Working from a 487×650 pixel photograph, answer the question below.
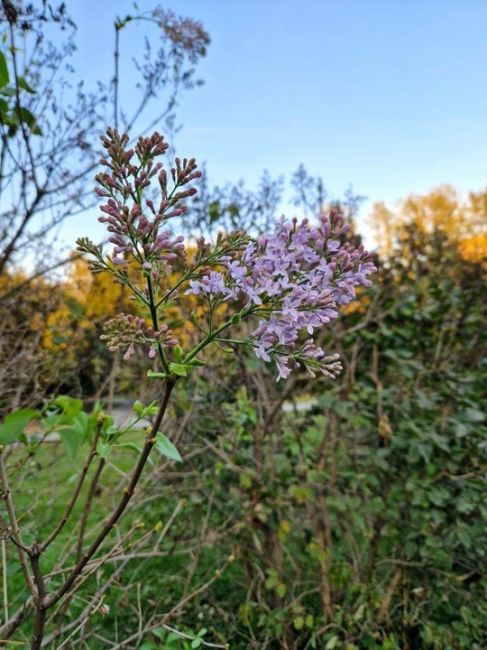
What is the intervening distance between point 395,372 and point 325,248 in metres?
2.37

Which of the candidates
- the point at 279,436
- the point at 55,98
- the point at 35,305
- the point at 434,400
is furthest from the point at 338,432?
the point at 55,98

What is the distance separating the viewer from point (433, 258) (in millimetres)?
4012

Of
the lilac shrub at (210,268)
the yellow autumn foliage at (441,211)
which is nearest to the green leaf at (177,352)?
the lilac shrub at (210,268)

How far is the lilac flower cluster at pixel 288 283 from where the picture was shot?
0.91 meters

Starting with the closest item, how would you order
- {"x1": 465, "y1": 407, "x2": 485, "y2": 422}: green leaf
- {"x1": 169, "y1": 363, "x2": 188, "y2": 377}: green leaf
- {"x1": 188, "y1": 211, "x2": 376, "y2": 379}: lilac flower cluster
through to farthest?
{"x1": 169, "y1": 363, "x2": 188, "y2": 377}: green leaf → {"x1": 188, "y1": 211, "x2": 376, "y2": 379}: lilac flower cluster → {"x1": 465, "y1": 407, "x2": 485, "y2": 422}: green leaf

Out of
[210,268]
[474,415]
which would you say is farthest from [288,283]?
[474,415]

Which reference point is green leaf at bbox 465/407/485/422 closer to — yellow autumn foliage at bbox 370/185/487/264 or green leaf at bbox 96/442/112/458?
green leaf at bbox 96/442/112/458

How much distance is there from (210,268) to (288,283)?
15 centimetres

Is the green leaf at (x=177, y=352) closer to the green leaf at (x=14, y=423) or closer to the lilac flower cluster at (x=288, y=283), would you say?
the lilac flower cluster at (x=288, y=283)

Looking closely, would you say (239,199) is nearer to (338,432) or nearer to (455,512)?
(338,432)

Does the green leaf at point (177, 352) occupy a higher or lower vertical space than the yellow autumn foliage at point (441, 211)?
lower

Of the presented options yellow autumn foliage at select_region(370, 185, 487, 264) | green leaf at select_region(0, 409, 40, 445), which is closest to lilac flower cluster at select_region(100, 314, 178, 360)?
green leaf at select_region(0, 409, 40, 445)

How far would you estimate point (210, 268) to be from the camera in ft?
3.10

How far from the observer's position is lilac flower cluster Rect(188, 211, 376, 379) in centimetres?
91
